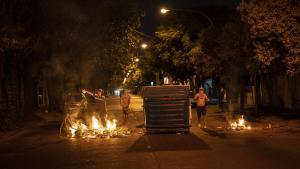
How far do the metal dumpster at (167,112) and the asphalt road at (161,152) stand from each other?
462mm

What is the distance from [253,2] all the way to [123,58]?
45.5ft

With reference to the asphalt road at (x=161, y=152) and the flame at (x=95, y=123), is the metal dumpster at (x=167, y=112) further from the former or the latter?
the flame at (x=95, y=123)

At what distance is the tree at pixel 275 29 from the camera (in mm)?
21359

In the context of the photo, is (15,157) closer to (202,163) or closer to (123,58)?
(202,163)

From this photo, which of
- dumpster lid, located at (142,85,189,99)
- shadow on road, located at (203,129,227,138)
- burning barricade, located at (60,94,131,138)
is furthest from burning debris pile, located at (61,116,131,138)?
shadow on road, located at (203,129,227,138)

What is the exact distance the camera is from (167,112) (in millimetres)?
19266

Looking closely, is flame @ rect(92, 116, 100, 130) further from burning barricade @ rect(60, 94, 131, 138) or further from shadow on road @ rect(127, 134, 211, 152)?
shadow on road @ rect(127, 134, 211, 152)

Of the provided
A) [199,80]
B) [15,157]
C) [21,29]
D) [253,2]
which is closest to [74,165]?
[15,157]

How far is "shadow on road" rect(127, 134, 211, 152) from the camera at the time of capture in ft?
48.3

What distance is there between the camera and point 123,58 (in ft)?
115

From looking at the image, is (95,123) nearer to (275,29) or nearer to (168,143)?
(168,143)

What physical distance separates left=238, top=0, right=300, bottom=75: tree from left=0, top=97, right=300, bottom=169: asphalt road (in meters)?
4.46

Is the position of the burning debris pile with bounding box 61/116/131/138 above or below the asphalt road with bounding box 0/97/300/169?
above

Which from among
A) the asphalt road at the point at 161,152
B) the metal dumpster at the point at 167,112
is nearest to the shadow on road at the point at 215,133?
the asphalt road at the point at 161,152
